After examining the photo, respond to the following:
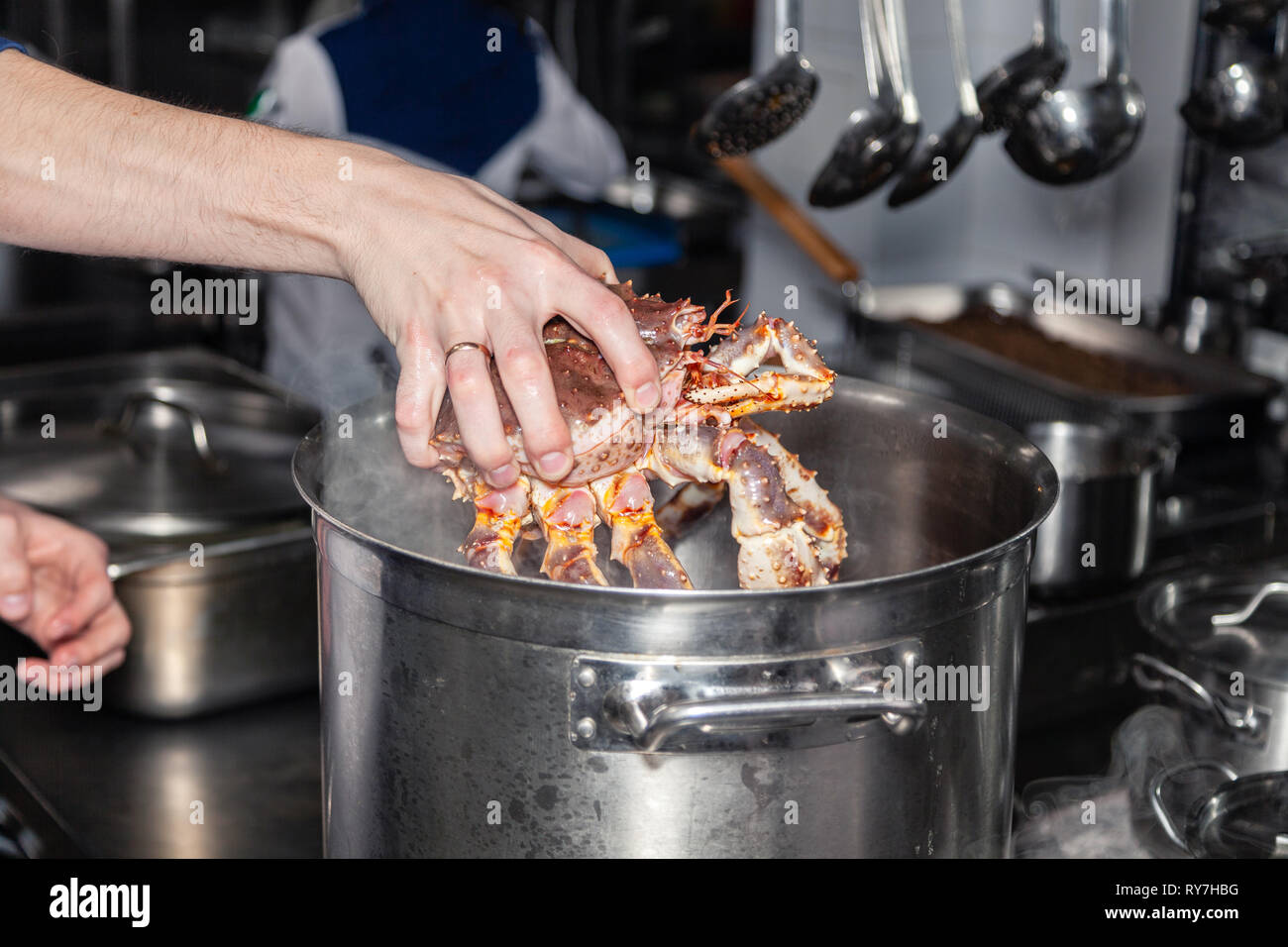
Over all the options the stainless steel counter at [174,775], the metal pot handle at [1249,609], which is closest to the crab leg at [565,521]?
the stainless steel counter at [174,775]

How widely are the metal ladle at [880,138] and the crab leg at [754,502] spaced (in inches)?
24.4

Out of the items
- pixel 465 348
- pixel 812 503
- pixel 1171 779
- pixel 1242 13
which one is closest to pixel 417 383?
pixel 465 348

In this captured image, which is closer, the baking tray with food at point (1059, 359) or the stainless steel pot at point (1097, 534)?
the stainless steel pot at point (1097, 534)

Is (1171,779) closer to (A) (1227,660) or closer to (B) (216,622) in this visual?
(A) (1227,660)

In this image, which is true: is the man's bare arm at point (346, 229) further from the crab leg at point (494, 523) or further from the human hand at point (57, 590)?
the human hand at point (57, 590)

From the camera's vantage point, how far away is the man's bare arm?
93 centimetres

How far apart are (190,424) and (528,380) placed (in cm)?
95

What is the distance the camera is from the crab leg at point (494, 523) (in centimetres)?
106

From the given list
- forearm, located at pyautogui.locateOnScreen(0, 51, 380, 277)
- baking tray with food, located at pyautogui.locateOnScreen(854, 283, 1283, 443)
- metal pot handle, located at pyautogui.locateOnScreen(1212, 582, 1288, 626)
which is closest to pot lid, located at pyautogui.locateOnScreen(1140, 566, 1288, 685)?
metal pot handle, located at pyautogui.locateOnScreen(1212, 582, 1288, 626)

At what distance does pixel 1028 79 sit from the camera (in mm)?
1640

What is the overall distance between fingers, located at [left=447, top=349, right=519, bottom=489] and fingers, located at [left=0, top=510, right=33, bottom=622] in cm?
67

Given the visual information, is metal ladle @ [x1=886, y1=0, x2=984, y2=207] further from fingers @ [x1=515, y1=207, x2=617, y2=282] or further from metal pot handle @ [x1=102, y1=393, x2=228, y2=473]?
metal pot handle @ [x1=102, y1=393, x2=228, y2=473]

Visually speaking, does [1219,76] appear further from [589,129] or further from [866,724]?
[589,129]
